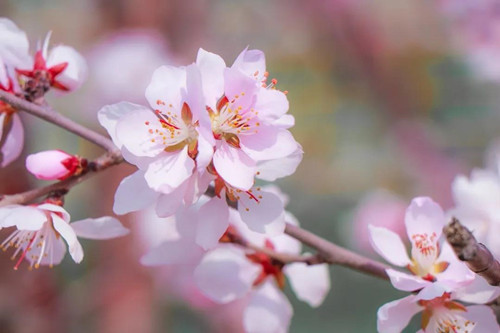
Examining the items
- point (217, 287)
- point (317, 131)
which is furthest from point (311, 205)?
point (217, 287)

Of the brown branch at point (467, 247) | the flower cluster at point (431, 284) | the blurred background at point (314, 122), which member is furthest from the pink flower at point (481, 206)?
Result: the blurred background at point (314, 122)

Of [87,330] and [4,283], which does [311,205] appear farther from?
[4,283]

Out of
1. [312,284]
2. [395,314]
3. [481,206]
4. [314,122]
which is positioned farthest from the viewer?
[314,122]

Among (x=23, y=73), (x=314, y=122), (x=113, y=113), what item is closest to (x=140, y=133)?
(x=113, y=113)

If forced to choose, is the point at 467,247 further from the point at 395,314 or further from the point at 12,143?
the point at 12,143

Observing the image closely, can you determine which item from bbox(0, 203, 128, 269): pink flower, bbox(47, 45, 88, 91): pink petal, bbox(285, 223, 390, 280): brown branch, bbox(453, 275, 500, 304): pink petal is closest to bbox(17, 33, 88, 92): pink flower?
bbox(47, 45, 88, 91): pink petal
